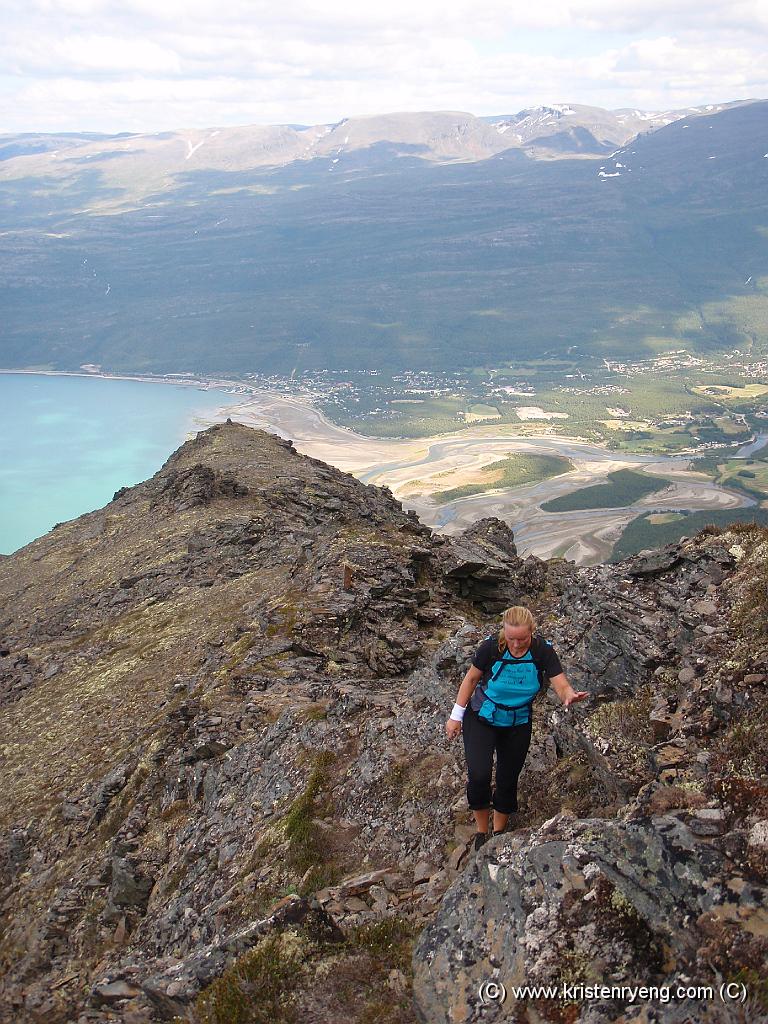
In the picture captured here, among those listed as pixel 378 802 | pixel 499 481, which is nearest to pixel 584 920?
pixel 378 802

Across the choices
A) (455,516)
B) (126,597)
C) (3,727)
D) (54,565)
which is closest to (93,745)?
(3,727)

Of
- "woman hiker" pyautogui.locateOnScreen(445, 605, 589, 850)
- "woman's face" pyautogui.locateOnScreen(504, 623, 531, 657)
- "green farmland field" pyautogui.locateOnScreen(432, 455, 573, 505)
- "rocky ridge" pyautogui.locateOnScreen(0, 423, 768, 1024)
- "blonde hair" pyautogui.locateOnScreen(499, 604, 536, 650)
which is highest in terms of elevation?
"blonde hair" pyautogui.locateOnScreen(499, 604, 536, 650)

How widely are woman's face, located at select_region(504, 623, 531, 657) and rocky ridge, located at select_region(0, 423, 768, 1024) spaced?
2430mm

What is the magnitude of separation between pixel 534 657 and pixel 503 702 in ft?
2.86

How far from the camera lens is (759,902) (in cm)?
843

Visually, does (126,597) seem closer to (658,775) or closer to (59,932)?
(59,932)

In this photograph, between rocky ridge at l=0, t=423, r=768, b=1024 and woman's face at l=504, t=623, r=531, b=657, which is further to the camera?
woman's face at l=504, t=623, r=531, b=657

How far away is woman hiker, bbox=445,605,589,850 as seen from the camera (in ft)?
38.3

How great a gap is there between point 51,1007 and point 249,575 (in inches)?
930

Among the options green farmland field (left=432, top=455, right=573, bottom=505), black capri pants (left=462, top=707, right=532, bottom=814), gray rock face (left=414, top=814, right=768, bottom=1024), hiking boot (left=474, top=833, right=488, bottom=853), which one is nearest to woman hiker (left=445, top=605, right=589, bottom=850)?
black capri pants (left=462, top=707, right=532, bottom=814)

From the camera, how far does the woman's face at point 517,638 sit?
450 inches

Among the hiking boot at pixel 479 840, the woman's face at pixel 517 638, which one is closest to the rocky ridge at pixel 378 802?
→ the hiking boot at pixel 479 840

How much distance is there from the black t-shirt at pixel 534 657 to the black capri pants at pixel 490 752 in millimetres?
818

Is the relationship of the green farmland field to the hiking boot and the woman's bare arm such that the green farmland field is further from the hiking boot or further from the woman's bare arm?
the woman's bare arm
